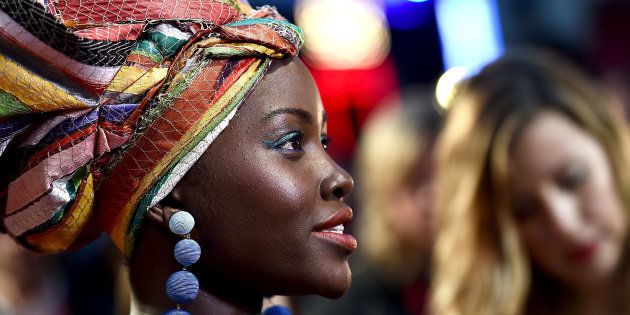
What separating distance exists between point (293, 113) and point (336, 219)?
0.69 ft

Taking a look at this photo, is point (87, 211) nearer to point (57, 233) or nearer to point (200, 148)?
point (57, 233)

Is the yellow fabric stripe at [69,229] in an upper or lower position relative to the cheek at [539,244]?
upper

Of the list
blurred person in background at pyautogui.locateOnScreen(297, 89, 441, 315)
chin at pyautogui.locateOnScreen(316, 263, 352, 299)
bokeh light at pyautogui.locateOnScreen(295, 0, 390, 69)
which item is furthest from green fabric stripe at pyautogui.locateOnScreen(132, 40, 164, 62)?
bokeh light at pyautogui.locateOnScreen(295, 0, 390, 69)

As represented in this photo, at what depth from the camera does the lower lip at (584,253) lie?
114 inches

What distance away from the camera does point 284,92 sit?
174 centimetres

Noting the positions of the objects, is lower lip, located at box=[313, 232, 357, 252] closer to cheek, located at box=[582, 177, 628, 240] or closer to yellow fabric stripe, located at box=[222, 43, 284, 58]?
yellow fabric stripe, located at box=[222, 43, 284, 58]

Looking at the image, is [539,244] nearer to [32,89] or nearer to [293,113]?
[293,113]

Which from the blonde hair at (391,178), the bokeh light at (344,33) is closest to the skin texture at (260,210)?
the blonde hair at (391,178)

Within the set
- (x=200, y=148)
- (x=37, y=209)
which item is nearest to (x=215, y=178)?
(x=200, y=148)

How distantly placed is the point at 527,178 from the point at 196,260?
1.51 m

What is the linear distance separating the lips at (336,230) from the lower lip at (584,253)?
1361mm

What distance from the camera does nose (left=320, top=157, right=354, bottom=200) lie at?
1.73 metres

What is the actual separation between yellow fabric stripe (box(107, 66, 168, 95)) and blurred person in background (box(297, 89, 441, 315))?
1.94m

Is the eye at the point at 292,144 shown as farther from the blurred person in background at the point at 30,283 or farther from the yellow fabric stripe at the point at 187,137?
the blurred person in background at the point at 30,283
